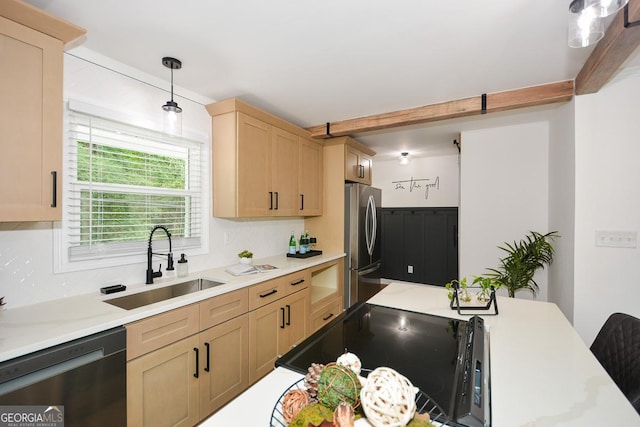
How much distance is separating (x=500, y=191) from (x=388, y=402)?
355 cm

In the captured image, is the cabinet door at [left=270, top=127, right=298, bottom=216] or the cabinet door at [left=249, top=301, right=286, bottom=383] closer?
the cabinet door at [left=249, top=301, right=286, bottom=383]

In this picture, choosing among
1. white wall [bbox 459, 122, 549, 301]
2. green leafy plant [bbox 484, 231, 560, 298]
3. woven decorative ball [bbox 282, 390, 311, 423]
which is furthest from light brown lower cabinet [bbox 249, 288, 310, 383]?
white wall [bbox 459, 122, 549, 301]

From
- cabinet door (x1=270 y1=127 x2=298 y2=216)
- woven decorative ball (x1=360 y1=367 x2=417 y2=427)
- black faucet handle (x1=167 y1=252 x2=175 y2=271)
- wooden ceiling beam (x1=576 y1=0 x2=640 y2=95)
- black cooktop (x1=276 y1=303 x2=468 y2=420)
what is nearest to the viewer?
woven decorative ball (x1=360 y1=367 x2=417 y2=427)

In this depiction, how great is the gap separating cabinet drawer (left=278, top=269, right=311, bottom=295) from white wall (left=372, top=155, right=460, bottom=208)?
10.1 feet

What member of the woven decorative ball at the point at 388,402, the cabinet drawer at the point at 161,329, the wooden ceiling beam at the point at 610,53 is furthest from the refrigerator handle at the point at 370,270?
the woven decorative ball at the point at 388,402

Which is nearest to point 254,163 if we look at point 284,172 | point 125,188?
point 284,172

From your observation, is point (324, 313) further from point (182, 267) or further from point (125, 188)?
point (125, 188)

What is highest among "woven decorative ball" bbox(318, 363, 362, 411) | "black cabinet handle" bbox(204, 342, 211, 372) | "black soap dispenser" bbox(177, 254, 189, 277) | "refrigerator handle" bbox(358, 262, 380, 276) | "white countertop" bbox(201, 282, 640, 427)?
"woven decorative ball" bbox(318, 363, 362, 411)

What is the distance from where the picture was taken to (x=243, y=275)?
234cm

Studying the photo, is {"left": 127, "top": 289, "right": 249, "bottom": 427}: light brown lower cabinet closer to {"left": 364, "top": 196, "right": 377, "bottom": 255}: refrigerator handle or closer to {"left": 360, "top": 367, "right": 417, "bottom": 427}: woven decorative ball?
{"left": 360, "top": 367, "right": 417, "bottom": 427}: woven decorative ball

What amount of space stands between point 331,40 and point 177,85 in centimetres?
135

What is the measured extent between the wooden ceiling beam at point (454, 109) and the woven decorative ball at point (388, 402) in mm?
2629

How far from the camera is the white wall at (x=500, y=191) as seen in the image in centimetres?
323

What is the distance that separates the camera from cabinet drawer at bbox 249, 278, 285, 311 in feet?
7.27
